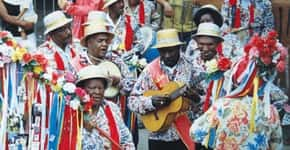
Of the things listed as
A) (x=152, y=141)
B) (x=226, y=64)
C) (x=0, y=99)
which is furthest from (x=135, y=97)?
(x=0, y=99)

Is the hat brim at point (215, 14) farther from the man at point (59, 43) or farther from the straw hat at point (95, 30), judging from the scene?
the man at point (59, 43)

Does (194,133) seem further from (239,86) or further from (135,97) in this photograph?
(135,97)

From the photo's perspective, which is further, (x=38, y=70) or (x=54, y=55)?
(x=54, y=55)

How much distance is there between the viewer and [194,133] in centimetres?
815

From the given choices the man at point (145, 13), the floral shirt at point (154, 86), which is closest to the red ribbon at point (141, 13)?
the man at point (145, 13)

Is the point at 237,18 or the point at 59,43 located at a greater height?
the point at 237,18

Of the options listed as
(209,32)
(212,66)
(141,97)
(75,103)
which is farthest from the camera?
(209,32)

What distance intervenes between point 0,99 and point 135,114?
214cm

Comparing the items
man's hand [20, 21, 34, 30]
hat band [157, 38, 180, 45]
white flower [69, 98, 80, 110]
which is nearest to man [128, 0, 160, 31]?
man's hand [20, 21, 34, 30]

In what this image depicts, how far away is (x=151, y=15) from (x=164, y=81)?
2.53 m

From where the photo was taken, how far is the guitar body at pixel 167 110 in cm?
917

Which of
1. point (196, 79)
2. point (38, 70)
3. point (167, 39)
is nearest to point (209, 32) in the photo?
point (167, 39)

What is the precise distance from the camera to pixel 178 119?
9242 millimetres

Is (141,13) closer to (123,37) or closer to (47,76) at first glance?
(123,37)
